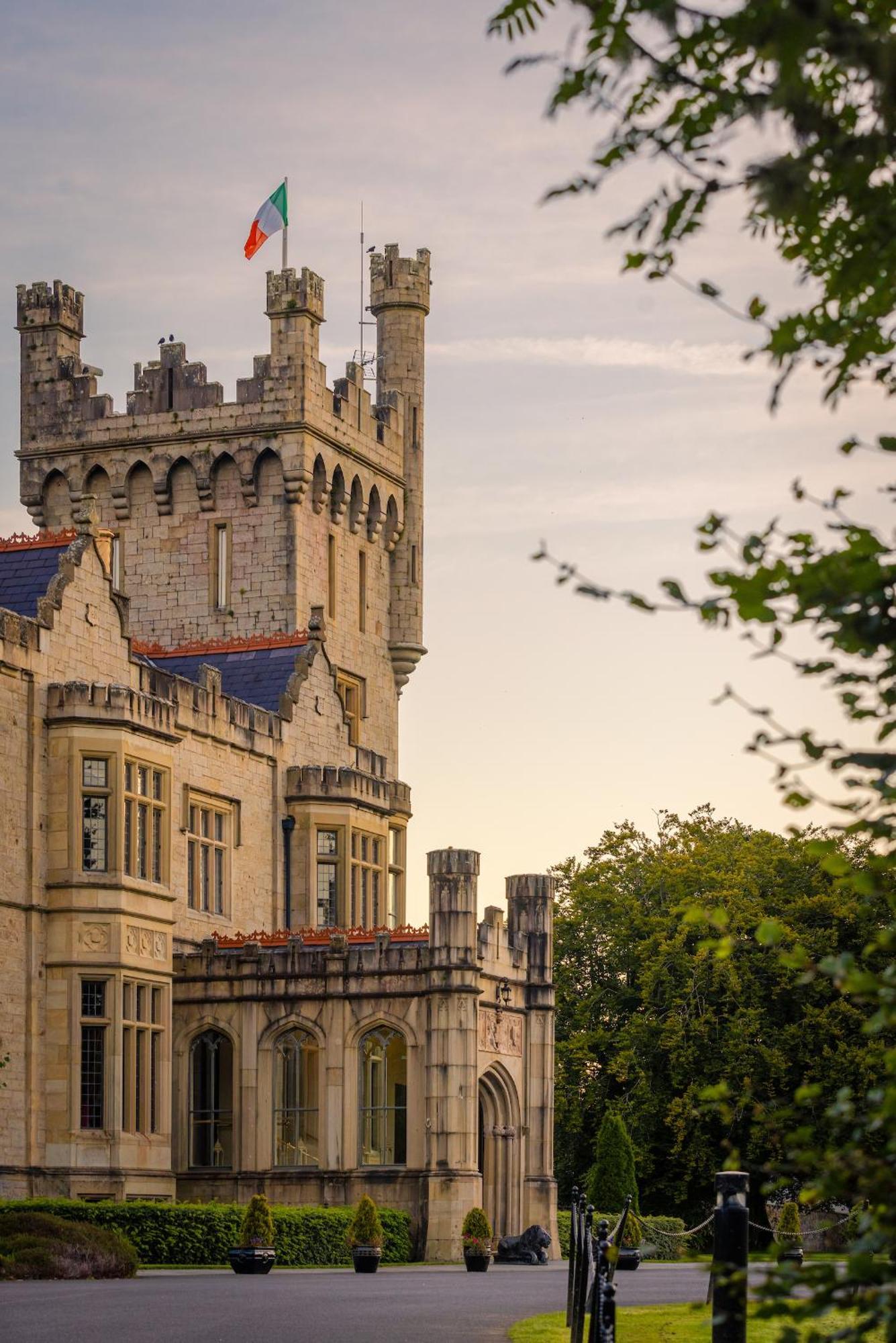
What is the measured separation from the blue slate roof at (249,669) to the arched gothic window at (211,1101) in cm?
852

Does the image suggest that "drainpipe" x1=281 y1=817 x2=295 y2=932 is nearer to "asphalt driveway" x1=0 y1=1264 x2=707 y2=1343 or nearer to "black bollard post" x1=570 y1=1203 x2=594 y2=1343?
"asphalt driveway" x1=0 y1=1264 x2=707 y2=1343

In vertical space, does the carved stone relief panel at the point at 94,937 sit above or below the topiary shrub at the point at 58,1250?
above

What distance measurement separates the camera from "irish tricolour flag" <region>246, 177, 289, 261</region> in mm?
57031

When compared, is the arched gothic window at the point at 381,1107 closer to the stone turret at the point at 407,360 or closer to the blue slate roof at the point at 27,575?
the blue slate roof at the point at 27,575

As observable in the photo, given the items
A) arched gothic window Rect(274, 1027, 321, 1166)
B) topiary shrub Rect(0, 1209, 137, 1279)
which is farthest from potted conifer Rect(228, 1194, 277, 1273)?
arched gothic window Rect(274, 1027, 321, 1166)

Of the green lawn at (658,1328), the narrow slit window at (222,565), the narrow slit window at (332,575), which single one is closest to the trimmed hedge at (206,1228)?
the green lawn at (658,1328)

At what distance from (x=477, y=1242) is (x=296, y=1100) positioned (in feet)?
19.9

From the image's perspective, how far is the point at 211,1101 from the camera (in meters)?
40.7

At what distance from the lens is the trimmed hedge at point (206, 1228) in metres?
32.0

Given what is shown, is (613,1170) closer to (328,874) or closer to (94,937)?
(328,874)

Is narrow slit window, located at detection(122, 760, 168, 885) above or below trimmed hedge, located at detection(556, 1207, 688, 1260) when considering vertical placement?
above

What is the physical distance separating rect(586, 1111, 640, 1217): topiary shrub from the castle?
291 cm

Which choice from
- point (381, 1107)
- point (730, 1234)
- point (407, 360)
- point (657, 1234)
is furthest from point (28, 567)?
point (730, 1234)

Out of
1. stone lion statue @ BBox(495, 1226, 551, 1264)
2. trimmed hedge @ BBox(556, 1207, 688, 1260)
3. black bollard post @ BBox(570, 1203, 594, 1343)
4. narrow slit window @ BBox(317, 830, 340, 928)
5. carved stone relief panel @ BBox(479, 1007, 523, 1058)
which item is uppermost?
narrow slit window @ BBox(317, 830, 340, 928)
